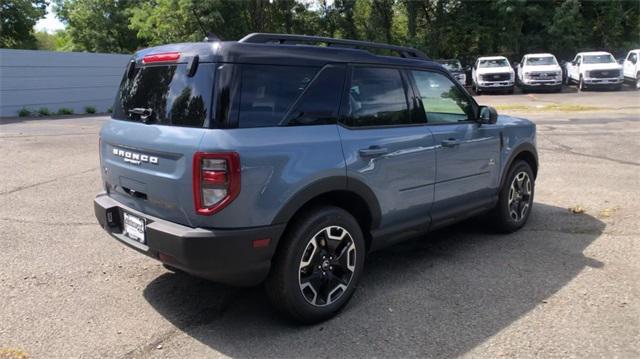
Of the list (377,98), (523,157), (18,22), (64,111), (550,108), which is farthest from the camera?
(18,22)

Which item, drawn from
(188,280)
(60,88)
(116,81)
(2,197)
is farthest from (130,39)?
(188,280)

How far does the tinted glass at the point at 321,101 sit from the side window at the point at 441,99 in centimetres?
96

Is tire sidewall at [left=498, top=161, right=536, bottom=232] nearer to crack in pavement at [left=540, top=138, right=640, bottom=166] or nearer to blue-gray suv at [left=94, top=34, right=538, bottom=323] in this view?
blue-gray suv at [left=94, top=34, right=538, bottom=323]

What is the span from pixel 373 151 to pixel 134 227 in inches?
69.0

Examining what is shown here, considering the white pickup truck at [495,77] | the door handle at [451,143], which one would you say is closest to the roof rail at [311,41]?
the door handle at [451,143]

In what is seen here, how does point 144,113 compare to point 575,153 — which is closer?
point 144,113

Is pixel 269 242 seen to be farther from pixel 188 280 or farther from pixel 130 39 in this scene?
pixel 130 39

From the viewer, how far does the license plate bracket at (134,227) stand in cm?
337

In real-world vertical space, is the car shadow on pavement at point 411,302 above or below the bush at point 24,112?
below

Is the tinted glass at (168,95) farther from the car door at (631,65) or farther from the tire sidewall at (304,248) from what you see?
the car door at (631,65)

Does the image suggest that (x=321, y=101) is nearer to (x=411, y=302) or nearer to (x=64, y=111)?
(x=411, y=302)

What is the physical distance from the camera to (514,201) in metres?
5.33

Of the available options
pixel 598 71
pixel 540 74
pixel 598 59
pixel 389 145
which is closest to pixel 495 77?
pixel 540 74

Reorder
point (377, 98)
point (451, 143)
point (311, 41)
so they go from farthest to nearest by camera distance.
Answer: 1. point (451, 143)
2. point (377, 98)
3. point (311, 41)
